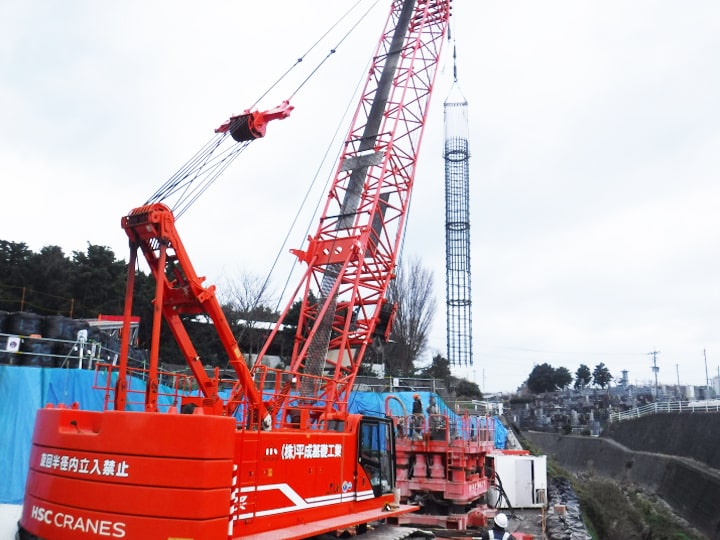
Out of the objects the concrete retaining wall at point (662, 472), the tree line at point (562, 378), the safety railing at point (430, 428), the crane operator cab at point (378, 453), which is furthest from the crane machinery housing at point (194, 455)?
the tree line at point (562, 378)

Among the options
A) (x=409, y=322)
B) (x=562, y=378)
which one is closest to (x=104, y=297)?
(x=409, y=322)

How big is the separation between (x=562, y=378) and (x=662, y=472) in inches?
2669

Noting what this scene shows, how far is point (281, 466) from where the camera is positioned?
27.9ft

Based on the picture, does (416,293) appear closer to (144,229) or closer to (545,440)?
(545,440)

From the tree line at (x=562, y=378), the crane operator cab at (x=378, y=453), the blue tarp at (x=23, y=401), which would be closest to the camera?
the crane operator cab at (x=378, y=453)

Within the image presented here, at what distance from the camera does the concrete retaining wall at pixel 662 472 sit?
2548 centimetres

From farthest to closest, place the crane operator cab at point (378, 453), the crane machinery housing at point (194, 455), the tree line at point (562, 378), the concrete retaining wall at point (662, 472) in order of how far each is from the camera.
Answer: the tree line at point (562, 378), the concrete retaining wall at point (662, 472), the crane operator cab at point (378, 453), the crane machinery housing at point (194, 455)

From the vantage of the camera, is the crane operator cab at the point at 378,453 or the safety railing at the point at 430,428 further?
the safety railing at the point at 430,428

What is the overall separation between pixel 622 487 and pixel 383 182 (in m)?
23.6

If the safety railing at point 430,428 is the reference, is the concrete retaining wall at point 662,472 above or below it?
below

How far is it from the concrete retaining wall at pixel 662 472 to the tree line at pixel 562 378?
4633 centimetres

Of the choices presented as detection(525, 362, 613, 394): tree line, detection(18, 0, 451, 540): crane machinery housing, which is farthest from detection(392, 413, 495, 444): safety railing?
detection(525, 362, 613, 394): tree line

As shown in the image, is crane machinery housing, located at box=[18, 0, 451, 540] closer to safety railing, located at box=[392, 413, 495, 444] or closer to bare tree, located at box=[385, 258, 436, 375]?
safety railing, located at box=[392, 413, 495, 444]

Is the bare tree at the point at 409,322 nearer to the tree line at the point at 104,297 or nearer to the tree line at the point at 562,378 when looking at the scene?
the tree line at the point at 104,297
